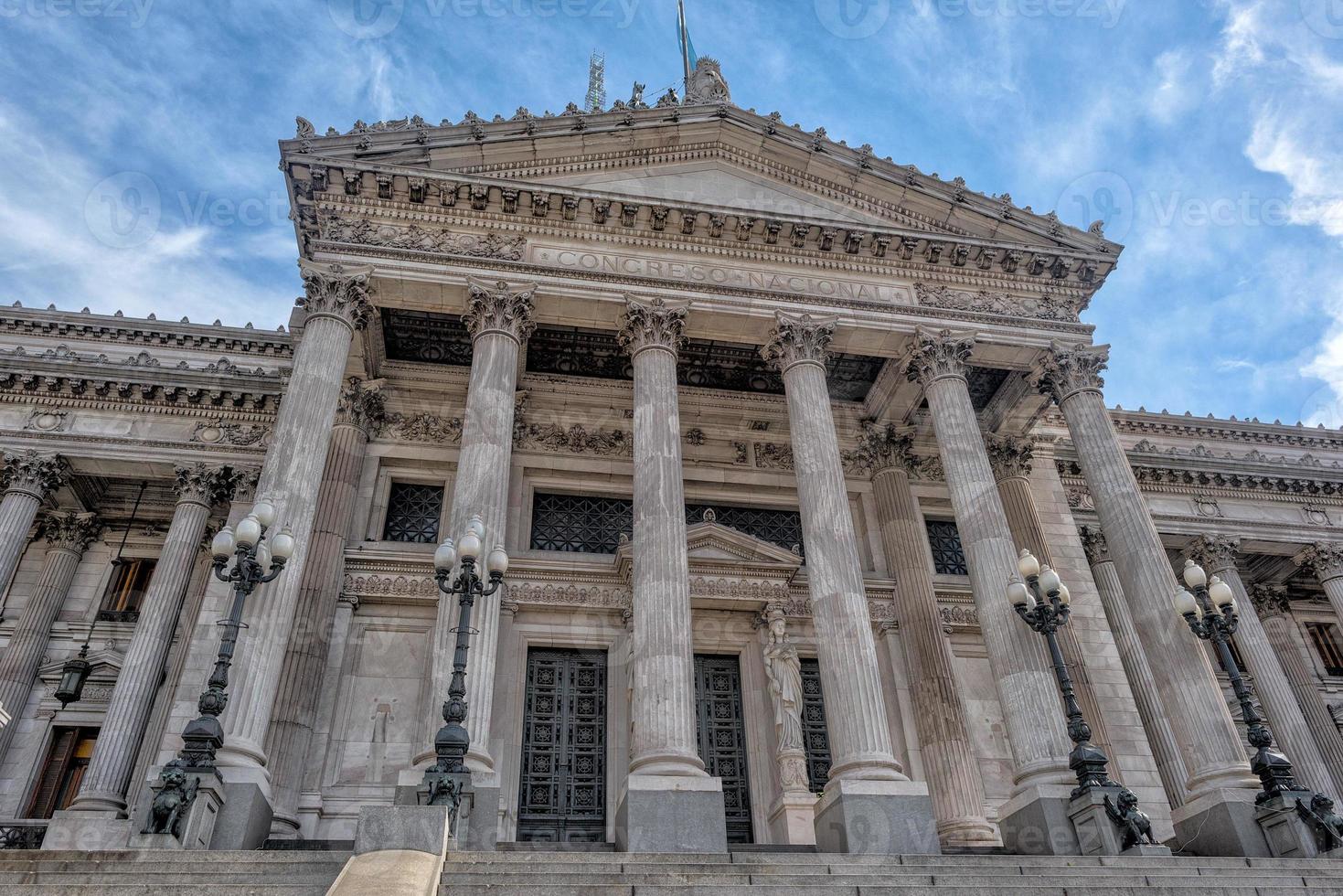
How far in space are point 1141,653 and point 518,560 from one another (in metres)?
14.2

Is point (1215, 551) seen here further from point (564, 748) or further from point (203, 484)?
point (203, 484)

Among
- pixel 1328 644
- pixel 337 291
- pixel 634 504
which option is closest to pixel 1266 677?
pixel 1328 644

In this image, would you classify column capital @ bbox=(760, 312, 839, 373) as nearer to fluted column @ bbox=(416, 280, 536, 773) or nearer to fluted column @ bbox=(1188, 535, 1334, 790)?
fluted column @ bbox=(416, 280, 536, 773)

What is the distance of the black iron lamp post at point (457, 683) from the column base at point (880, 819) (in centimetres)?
530

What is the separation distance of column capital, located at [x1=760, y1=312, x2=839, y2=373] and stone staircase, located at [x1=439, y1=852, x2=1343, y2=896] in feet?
31.9

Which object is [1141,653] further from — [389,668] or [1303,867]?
[389,668]

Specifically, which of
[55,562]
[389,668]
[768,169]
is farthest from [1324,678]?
[55,562]

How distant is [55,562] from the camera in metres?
21.4

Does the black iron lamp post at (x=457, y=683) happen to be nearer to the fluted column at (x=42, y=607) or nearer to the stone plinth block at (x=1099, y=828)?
the stone plinth block at (x=1099, y=828)

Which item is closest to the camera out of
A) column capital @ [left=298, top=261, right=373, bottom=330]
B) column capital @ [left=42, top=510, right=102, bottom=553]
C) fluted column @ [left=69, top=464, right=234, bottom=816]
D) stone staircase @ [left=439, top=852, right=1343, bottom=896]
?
stone staircase @ [left=439, top=852, right=1343, bottom=896]

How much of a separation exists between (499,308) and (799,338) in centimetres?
596

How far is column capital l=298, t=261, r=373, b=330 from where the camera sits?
54.6ft

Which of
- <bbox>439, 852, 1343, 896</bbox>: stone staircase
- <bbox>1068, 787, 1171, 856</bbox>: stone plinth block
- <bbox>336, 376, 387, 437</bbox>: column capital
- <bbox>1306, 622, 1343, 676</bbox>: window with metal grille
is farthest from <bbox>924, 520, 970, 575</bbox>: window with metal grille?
<bbox>1306, 622, 1343, 676</bbox>: window with metal grille

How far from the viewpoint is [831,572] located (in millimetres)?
15062
